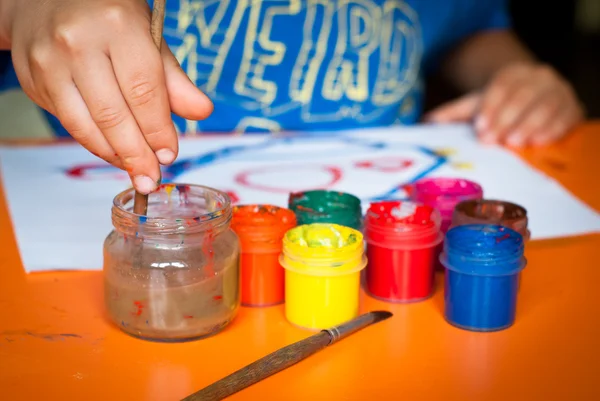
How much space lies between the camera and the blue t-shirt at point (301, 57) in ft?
4.01

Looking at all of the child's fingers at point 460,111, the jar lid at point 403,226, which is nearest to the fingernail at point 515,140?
the child's fingers at point 460,111

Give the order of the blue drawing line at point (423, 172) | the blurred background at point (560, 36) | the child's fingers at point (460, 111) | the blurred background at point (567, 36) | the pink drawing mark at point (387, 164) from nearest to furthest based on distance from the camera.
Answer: the blue drawing line at point (423, 172)
the pink drawing mark at point (387, 164)
the child's fingers at point (460, 111)
the blurred background at point (567, 36)
the blurred background at point (560, 36)

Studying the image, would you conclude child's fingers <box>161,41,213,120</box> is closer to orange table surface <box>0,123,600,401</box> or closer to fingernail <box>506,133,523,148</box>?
orange table surface <box>0,123,600,401</box>

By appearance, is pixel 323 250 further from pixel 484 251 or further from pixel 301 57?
pixel 301 57

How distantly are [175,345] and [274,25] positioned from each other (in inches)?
30.2

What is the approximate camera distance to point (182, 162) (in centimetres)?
106

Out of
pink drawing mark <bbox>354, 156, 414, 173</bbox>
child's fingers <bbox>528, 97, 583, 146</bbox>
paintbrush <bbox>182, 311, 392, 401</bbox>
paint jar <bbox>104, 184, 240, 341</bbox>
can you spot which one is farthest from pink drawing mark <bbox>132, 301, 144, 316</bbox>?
child's fingers <bbox>528, 97, 583, 146</bbox>

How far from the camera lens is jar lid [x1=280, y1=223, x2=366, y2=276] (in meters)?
0.62

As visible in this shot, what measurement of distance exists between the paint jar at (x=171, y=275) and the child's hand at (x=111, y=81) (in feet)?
0.15

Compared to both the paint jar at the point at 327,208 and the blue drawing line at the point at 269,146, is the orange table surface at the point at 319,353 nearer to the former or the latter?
the paint jar at the point at 327,208

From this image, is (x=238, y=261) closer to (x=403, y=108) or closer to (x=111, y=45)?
(x=111, y=45)

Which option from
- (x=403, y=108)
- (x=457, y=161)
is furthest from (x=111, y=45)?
(x=403, y=108)

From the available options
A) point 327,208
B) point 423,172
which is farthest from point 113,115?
point 423,172

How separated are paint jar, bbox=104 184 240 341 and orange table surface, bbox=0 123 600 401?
0.06 feet
